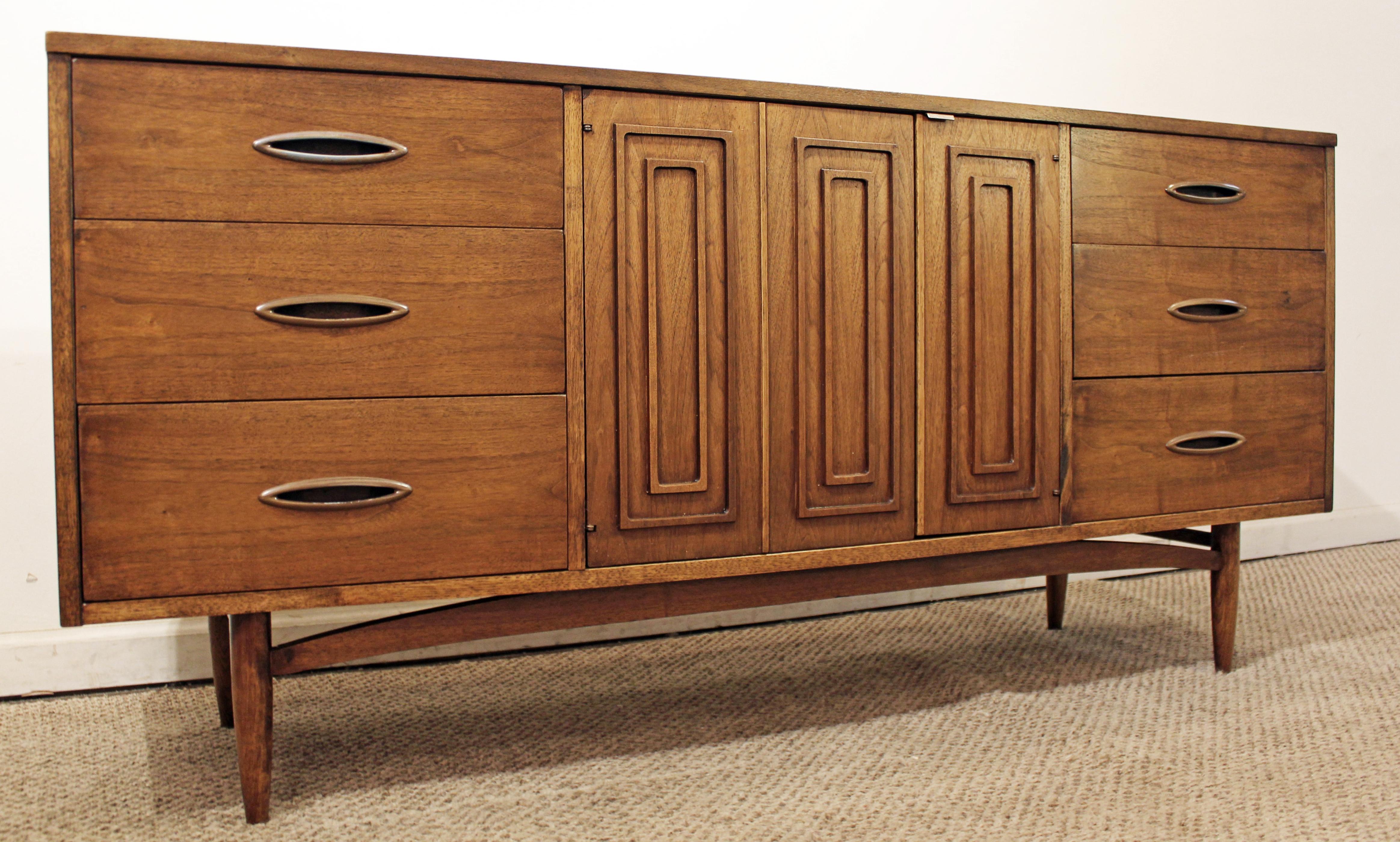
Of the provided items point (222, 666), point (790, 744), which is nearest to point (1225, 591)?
point (790, 744)

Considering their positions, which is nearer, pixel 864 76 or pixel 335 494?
pixel 335 494

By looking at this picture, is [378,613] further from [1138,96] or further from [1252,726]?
[1138,96]

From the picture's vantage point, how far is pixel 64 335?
2.74 feet

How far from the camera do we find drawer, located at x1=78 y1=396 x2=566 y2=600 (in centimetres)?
86

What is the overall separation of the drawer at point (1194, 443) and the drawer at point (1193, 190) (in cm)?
18

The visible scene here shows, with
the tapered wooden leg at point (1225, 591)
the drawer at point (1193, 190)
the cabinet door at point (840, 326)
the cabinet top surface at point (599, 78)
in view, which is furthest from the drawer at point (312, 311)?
the tapered wooden leg at point (1225, 591)

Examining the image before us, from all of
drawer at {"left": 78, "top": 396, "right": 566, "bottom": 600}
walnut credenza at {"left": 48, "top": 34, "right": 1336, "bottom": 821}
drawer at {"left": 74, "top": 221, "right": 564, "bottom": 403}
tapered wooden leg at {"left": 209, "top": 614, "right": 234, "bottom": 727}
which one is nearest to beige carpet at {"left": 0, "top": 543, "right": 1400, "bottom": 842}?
tapered wooden leg at {"left": 209, "top": 614, "right": 234, "bottom": 727}

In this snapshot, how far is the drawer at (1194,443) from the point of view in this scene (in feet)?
3.94

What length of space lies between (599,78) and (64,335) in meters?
0.54

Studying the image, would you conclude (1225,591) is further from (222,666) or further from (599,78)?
(222,666)

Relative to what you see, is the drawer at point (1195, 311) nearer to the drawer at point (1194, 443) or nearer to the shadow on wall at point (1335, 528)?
the drawer at point (1194, 443)

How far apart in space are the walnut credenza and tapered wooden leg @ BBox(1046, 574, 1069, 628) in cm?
31

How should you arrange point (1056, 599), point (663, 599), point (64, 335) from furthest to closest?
point (1056, 599) → point (663, 599) → point (64, 335)

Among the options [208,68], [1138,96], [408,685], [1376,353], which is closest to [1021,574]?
[408,685]
